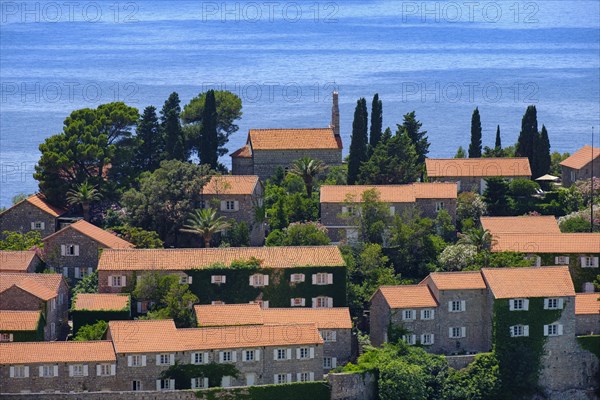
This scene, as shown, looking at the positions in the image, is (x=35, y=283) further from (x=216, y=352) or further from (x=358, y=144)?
(x=358, y=144)

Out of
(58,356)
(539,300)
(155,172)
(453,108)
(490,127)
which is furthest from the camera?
(453,108)

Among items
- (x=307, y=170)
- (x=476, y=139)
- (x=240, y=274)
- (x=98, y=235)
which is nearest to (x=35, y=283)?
(x=98, y=235)

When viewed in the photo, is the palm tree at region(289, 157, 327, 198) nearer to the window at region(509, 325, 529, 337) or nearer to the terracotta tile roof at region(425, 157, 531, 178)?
the terracotta tile roof at region(425, 157, 531, 178)

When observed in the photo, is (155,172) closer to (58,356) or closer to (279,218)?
(279,218)

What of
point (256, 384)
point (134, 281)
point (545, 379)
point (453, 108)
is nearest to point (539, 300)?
point (545, 379)

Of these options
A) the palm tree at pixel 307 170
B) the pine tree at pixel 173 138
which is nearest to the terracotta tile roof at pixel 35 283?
the pine tree at pixel 173 138

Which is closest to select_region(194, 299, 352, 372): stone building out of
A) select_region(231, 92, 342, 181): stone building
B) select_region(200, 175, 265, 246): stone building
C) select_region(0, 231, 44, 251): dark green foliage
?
select_region(200, 175, 265, 246): stone building
